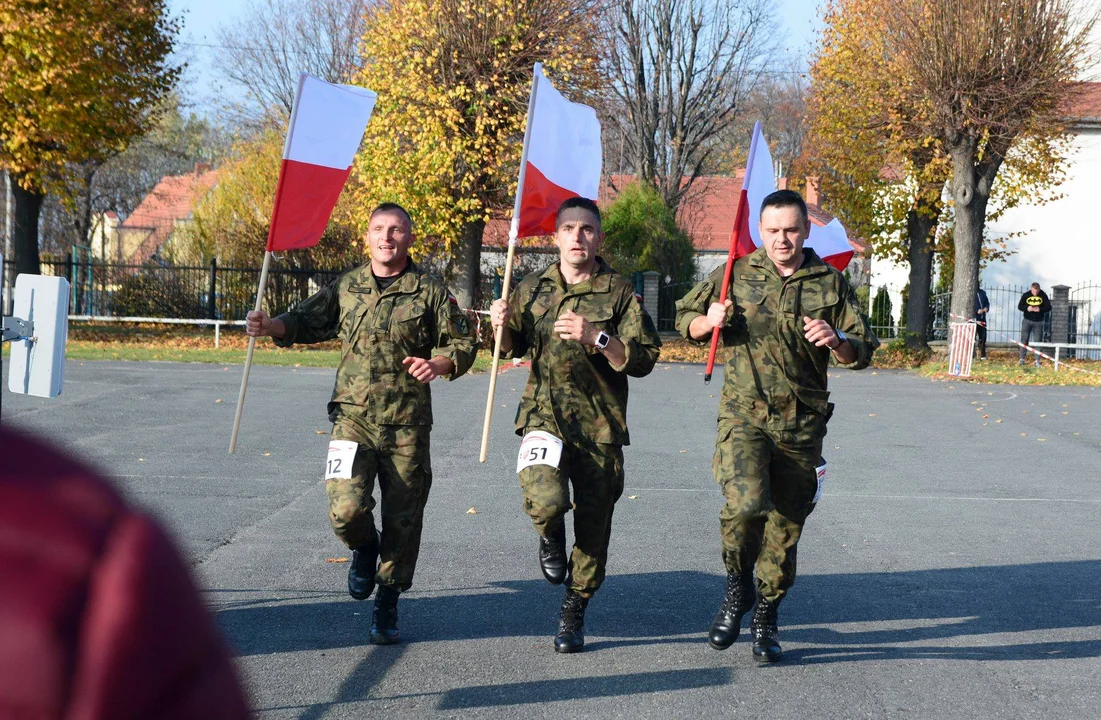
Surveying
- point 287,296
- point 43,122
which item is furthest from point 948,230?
point 43,122

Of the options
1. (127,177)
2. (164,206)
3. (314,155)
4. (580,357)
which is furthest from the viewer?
(164,206)

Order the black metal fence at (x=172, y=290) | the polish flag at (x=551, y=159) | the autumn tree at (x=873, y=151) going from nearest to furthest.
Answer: the polish flag at (x=551, y=159) < the autumn tree at (x=873, y=151) < the black metal fence at (x=172, y=290)

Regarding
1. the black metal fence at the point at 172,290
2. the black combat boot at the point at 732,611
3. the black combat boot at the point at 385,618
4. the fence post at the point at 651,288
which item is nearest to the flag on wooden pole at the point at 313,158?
the black combat boot at the point at 385,618

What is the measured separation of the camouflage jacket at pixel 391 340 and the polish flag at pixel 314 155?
1.94 feet

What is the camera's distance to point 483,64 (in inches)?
1043

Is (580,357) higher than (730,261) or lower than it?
lower

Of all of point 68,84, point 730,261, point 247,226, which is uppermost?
point 68,84

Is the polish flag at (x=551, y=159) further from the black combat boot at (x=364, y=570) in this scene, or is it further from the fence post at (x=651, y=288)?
the fence post at (x=651, y=288)

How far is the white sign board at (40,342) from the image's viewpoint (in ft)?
14.2

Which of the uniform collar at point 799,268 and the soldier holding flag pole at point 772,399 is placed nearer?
the soldier holding flag pole at point 772,399

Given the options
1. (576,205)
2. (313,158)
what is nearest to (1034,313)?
(576,205)

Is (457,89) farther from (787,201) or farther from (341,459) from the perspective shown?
(341,459)

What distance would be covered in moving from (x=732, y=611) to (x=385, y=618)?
1.50 m

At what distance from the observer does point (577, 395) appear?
17.8 feet
